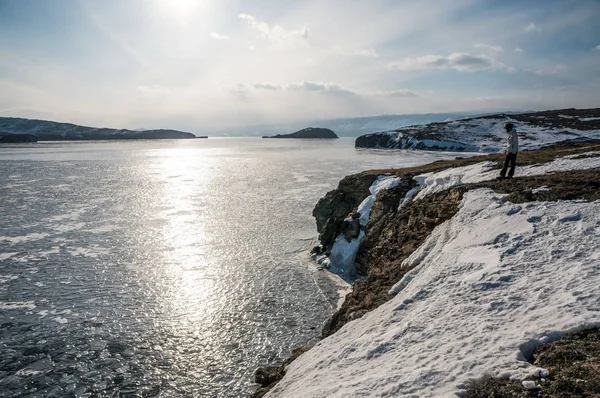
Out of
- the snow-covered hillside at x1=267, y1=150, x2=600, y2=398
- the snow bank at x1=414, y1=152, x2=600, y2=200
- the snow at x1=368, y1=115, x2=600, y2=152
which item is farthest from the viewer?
the snow at x1=368, y1=115, x2=600, y2=152

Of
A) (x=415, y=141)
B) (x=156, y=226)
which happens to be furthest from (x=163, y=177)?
(x=415, y=141)

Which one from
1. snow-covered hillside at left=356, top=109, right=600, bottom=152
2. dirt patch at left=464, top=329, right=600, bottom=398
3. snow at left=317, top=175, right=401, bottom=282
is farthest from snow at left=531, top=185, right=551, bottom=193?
snow-covered hillside at left=356, top=109, right=600, bottom=152

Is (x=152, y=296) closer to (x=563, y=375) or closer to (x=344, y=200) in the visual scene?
(x=563, y=375)

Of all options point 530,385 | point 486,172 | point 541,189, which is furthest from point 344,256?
point 530,385

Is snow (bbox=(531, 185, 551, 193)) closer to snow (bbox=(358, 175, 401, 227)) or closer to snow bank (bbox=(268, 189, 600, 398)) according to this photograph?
snow bank (bbox=(268, 189, 600, 398))

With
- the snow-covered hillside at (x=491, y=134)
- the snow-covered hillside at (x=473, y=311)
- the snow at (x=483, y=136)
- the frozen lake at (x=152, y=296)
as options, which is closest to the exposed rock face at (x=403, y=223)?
the snow-covered hillside at (x=473, y=311)

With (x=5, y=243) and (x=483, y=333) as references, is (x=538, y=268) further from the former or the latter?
(x=5, y=243)

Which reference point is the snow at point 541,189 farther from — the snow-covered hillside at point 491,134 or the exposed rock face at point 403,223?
the snow-covered hillside at point 491,134
